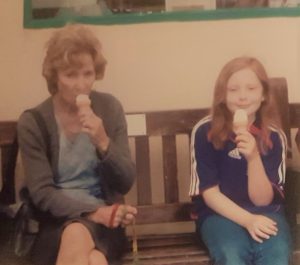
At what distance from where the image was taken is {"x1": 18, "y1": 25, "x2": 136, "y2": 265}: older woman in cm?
78

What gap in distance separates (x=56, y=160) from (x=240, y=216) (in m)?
0.27

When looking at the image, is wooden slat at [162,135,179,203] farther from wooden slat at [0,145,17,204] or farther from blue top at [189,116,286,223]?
wooden slat at [0,145,17,204]

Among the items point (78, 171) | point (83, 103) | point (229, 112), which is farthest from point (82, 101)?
point (229, 112)

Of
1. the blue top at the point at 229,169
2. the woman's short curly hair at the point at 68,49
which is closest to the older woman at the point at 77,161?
the woman's short curly hair at the point at 68,49

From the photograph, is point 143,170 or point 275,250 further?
point 143,170

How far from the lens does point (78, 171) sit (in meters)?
0.82

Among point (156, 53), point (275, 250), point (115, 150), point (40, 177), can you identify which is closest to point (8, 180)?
point (40, 177)

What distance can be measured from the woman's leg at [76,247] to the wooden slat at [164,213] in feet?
0.38

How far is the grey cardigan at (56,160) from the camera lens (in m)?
0.79

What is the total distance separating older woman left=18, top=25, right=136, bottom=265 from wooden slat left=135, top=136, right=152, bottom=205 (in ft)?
0.15

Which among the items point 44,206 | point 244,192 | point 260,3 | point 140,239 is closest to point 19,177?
point 44,206

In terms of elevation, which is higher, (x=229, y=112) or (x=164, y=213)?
(x=229, y=112)

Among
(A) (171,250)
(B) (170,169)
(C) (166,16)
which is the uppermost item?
(C) (166,16)

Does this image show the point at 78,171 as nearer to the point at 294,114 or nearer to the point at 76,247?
the point at 76,247
